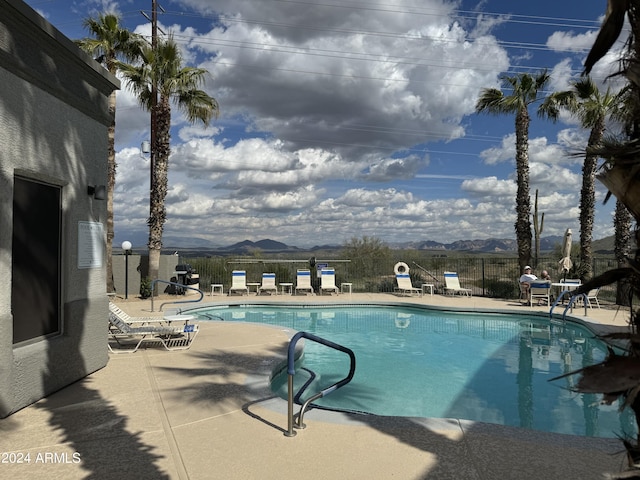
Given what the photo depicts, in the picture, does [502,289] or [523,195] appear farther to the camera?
[502,289]

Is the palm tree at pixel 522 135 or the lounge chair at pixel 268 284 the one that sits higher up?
the palm tree at pixel 522 135

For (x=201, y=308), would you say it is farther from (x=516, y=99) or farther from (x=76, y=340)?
(x=516, y=99)

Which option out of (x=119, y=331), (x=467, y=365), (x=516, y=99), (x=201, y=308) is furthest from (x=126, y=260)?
(x=516, y=99)

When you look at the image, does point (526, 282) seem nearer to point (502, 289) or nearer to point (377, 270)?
point (502, 289)

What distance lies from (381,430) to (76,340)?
403 centimetres

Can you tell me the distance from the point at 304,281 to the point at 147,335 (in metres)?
9.56

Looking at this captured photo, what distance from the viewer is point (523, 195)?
15820mm

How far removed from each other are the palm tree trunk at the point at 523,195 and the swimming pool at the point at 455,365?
14.1 ft

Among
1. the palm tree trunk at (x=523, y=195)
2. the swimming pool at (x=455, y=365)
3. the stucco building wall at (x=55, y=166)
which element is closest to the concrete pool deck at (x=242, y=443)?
the stucco building wall at (x=55, y=166)

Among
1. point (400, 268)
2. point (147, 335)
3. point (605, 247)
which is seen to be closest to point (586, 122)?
point (400, 268)

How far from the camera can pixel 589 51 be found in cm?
150

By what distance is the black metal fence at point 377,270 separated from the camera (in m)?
17.3

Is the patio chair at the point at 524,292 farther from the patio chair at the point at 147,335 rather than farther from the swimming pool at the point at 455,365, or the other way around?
the patio chair at the point at 147,335

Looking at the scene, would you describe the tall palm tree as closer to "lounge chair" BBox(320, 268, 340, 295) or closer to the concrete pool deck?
"lounge chair" BBox(320, 268, 340, 295)
